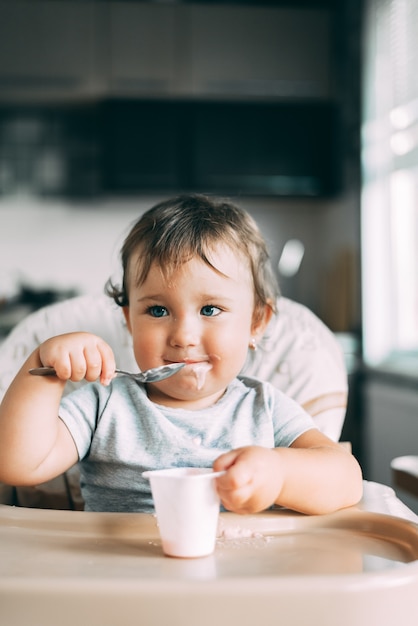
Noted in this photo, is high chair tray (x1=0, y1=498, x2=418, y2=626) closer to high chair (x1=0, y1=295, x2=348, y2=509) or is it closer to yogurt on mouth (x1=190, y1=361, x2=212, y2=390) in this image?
yogurt on mouth (x1=190, y1=361, x2=212, y2=390)

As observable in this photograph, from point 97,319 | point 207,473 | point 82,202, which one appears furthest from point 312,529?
point 82,202

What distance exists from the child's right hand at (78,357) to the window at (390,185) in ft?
7.15

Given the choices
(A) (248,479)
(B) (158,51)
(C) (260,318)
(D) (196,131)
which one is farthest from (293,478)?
(B) (158,51)

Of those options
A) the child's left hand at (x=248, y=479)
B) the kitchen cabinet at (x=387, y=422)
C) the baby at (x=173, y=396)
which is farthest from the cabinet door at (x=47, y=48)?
the child's left hand at (x=248, y=479)

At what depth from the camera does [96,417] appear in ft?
3.47

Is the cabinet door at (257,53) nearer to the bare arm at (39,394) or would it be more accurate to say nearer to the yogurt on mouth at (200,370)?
the yogurt on mouth at (200,370)

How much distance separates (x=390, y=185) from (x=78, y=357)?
8.47 ft

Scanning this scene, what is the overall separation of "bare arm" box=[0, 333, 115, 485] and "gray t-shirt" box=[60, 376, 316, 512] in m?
0.11

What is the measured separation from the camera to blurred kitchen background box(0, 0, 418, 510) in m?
3.38

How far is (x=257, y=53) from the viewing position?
361 centimetres

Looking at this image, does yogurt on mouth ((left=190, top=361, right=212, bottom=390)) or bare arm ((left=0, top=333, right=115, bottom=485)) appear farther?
yogurt on mouth ((left=190, top=361, right=212, bottom=390))

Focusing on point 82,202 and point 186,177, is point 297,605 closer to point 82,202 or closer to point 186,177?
point 186,177

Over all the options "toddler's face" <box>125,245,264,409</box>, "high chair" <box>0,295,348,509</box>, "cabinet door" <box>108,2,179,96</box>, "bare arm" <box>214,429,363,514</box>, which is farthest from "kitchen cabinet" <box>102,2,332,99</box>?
"bare arm" <box>214,429,363,514</box>

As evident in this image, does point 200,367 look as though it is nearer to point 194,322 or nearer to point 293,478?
point 194,322
